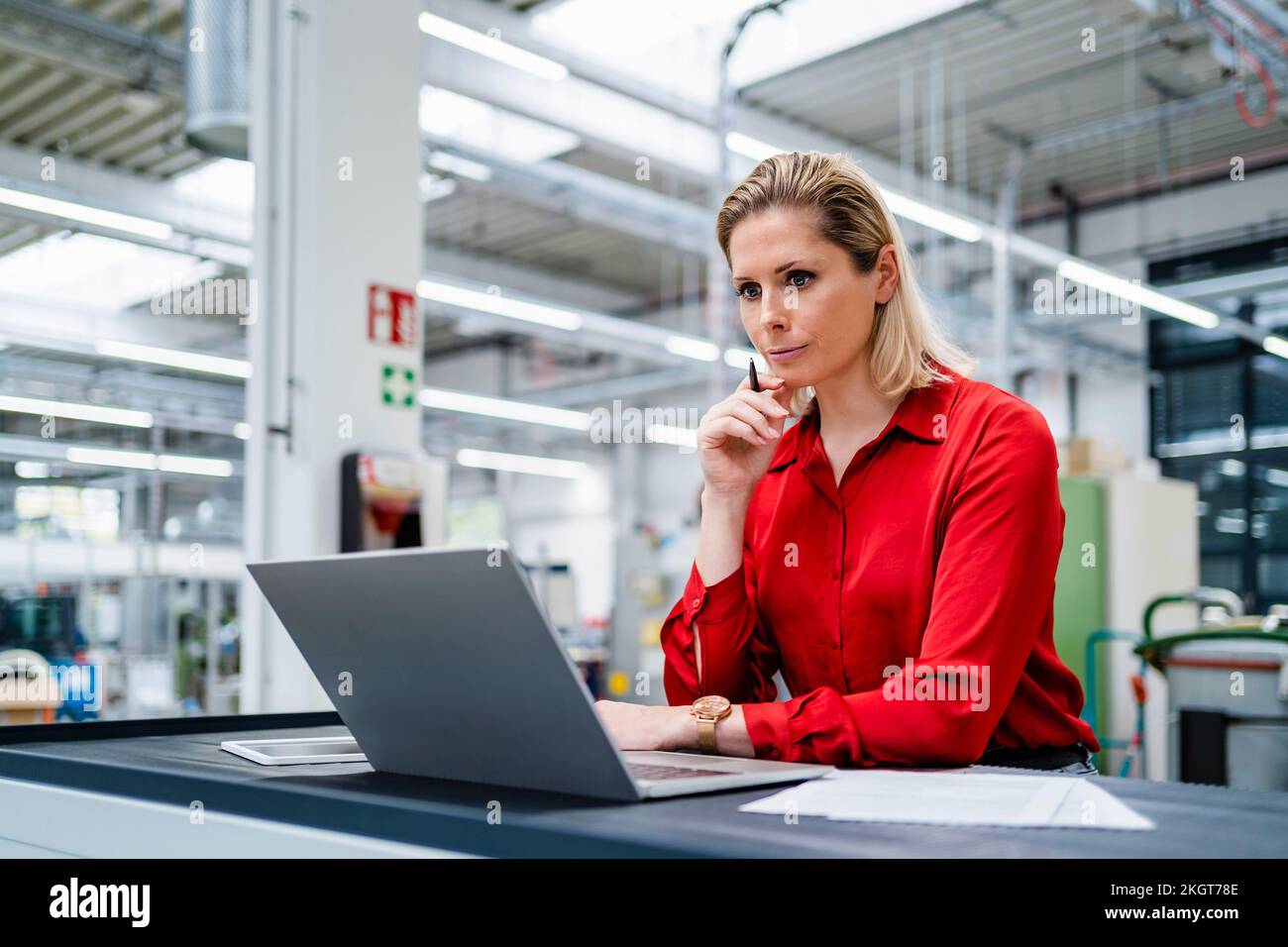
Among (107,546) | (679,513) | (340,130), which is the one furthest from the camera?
(679,513)

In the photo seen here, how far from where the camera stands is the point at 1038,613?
134cm

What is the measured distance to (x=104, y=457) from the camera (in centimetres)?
1254

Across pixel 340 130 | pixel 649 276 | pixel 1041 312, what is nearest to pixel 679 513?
pixel 649 276

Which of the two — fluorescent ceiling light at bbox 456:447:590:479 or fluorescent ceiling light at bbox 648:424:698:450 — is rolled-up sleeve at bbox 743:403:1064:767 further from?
fluorescent ceiling light at bbox 456:447:590:479

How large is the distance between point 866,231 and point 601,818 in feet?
3.24

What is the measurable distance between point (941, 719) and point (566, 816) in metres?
0.48

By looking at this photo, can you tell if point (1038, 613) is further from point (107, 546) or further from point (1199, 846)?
point (107, 546)

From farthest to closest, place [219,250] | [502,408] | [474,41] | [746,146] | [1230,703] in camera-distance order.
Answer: [502,408], [219,250], [746,146], [474,41], [1230,703]

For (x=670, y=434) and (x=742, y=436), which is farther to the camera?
(x=670, y=434)

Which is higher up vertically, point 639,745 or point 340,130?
point 340,130

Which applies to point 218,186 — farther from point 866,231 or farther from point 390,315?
point 866,231

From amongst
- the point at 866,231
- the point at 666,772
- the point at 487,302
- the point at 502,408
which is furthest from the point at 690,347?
the point at 666,772

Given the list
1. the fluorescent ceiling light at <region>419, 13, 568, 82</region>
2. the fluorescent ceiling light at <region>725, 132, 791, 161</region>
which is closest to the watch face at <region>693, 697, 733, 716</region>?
the fluorescent ceiling light at <region>419, 13, 568, 82</region>

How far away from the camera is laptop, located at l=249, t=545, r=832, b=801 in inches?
35.6
